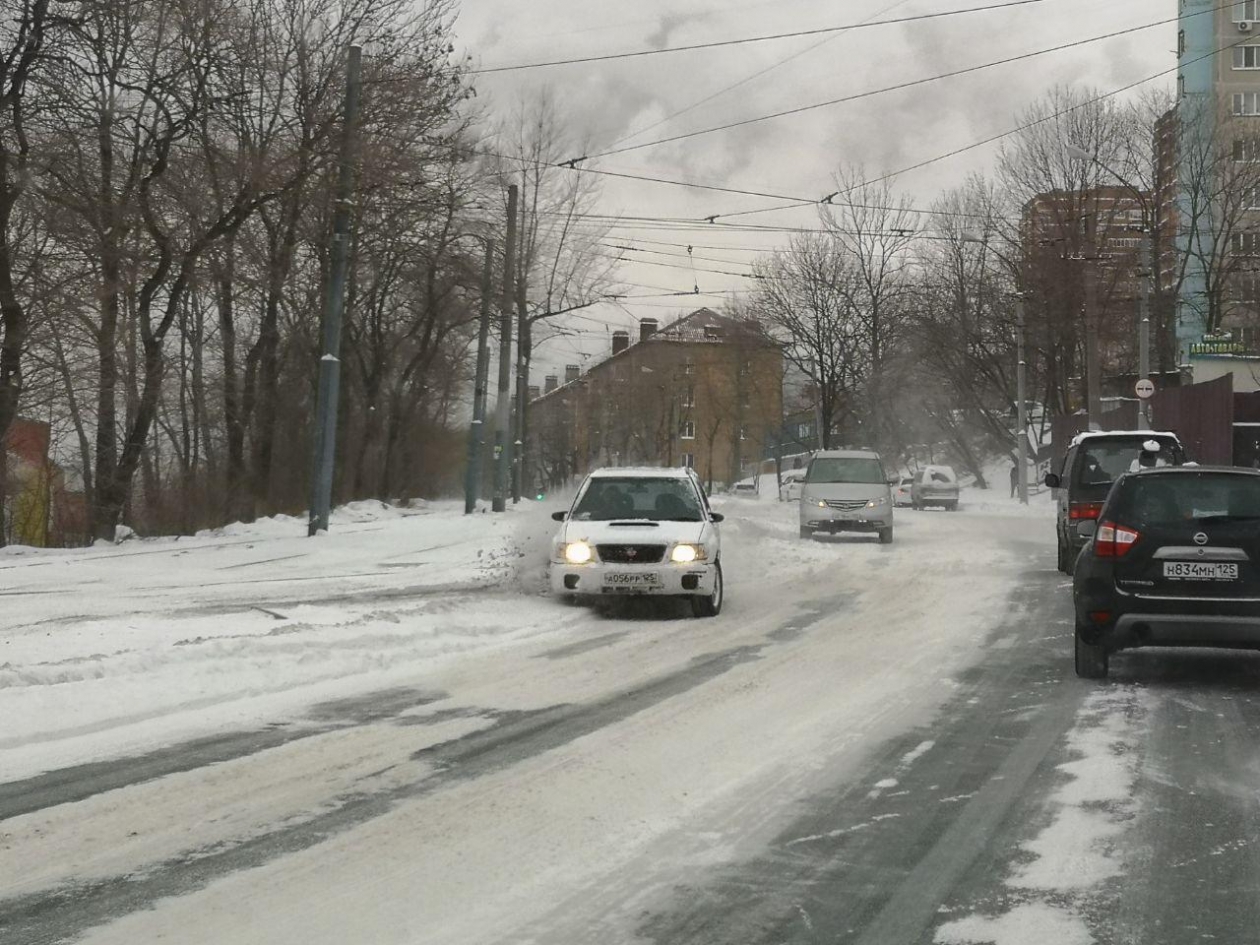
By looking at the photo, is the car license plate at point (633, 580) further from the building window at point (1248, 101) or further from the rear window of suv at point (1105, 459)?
the building window at point (1248, 101)

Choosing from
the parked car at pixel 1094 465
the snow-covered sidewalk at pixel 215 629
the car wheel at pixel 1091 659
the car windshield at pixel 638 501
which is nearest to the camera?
the snow-covered sidewalk at pixel 215 629

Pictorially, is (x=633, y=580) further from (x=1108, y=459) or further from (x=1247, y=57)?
(x=1247, y=57)

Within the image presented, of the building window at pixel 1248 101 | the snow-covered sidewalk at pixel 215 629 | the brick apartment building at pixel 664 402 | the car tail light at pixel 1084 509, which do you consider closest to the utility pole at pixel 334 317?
the snow-covered sidewalk at pixel 215 629

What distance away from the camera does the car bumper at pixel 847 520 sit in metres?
29.2

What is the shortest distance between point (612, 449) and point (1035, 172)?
144 feet

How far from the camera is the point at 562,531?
15.8 metres

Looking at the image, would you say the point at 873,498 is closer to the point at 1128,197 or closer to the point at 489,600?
the point at 489,600

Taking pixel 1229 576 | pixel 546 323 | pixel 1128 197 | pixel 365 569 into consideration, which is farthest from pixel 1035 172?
pixel 1229 576

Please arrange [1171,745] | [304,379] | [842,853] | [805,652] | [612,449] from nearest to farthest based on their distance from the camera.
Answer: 1. [842,853]
2. [1171,745]
3. [805,652]
4. [304,379]
5. [612,449]

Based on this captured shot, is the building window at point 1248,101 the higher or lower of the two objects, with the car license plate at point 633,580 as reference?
higher

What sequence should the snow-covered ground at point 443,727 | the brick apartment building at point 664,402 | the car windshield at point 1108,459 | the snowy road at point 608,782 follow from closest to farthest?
the snowy road at point 608,782 < the snow-covered ground at point 443,727 < the car windshield at point 1108,459 < the brick apartment building at point 664,402

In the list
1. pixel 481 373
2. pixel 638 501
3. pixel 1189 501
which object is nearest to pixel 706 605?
pixel 638 501

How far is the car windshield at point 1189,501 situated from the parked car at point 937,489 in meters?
46.7

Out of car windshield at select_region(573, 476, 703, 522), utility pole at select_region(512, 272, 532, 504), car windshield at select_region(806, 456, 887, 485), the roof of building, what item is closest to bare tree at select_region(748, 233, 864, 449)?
the roof of building
